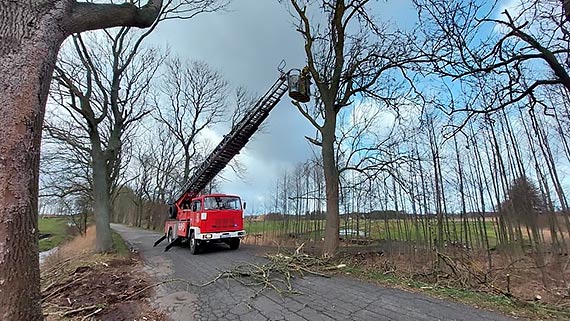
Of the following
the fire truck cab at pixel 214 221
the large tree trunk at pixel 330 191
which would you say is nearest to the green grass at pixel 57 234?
the fire truck cab at pixel 214 221

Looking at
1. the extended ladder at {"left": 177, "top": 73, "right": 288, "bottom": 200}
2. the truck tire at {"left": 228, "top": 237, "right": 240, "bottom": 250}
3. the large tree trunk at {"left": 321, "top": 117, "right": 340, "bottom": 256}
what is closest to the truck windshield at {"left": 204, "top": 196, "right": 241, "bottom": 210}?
the truck tire at {"left": 228, "top": 237, "right": 240, "bottom": 250}

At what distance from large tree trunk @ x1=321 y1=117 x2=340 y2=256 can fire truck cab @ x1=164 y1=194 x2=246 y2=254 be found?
4.37 metres

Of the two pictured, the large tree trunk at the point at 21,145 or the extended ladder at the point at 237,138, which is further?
the extended ladder at the point at 237,138

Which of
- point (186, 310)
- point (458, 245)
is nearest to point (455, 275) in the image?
point (458, 245)

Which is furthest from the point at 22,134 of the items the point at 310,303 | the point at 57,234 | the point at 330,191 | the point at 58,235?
the point at 57,234

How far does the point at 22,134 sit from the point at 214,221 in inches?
356

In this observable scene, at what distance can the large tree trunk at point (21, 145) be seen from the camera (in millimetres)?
2023

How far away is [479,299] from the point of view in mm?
4758

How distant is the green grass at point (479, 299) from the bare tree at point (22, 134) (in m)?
5.54

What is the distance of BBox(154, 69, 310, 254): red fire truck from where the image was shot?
9719 millimetres

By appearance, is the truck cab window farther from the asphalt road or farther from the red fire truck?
the asphalt road

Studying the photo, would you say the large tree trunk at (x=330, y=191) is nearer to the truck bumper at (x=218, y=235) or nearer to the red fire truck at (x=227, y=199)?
the red fire truck at (x=227, y=199)

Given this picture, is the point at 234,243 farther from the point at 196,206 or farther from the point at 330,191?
the point at 330,191

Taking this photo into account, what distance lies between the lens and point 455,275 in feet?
20.8
